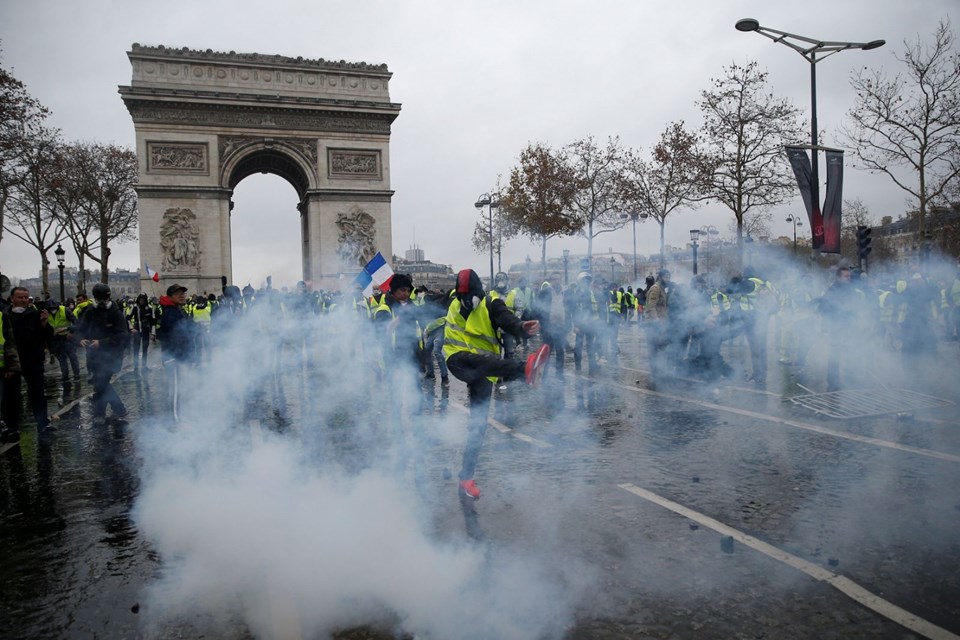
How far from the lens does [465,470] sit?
5.02 m

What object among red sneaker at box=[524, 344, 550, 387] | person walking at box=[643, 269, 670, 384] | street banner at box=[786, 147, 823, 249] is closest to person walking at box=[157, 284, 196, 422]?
red sneaker at box=[524, 344, 550, 387]

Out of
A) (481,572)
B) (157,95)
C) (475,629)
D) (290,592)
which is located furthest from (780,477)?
(157,95)

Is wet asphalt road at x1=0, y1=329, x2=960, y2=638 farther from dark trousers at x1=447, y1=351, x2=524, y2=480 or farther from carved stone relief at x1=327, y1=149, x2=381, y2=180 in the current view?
carved stone relief at x1=327, y1=149, x2=381, y2=180

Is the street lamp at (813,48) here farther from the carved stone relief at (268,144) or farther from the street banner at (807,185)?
the carved stone relief at (268,144)

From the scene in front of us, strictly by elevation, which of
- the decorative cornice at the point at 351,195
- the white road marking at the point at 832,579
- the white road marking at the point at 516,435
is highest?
the decorative cornice at the point at 351,195

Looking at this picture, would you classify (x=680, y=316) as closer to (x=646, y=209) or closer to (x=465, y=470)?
(x=465, y=470)

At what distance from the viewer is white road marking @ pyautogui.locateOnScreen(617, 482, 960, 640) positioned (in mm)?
2938

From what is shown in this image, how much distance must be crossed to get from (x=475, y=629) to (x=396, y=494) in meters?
2.07

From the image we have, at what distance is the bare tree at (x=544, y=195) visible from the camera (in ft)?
125

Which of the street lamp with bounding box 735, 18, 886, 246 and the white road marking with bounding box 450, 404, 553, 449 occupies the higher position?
the street lamp with bounding box 735, 18, 886, 246

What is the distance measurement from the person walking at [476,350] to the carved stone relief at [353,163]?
3026cm

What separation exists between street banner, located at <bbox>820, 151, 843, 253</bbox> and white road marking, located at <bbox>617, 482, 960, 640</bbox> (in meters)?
11.6

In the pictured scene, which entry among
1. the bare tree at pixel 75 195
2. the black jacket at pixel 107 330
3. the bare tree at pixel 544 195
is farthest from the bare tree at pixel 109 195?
the black jacket at pixel 107 330

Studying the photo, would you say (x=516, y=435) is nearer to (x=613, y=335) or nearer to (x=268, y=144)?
(x=613, y=335)
